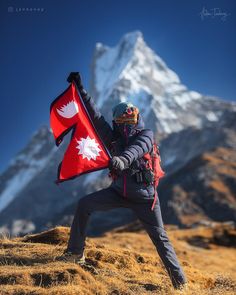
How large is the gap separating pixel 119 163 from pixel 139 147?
0.54 m

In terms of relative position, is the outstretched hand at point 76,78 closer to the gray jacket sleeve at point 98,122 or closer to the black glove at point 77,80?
the black glove at point 77,80

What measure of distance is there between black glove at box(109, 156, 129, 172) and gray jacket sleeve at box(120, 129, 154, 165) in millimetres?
85

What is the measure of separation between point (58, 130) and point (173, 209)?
3576 inches

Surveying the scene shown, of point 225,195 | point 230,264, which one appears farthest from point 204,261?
point 225,195

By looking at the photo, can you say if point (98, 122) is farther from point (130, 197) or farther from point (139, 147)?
point (130, 197)

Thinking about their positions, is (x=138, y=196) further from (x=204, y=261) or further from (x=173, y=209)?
(x=173, y=209)

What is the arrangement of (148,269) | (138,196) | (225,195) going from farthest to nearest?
(225,195) → (148,269) → (138,196)

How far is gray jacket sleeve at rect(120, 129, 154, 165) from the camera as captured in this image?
7.57 meters

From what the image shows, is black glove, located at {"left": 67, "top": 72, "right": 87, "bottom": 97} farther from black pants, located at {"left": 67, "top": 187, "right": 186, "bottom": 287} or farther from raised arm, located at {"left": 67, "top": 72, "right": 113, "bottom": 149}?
black pants, located at {"left": 67, "top": 187, "right": 186, "bottom": 287}

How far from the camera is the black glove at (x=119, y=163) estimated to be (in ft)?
24.2

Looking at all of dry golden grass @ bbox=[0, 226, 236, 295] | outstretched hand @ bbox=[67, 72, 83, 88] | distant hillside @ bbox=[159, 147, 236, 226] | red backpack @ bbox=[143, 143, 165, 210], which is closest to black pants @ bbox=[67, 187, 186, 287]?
red backpack @ bbox=[143, 143, 165, 210]

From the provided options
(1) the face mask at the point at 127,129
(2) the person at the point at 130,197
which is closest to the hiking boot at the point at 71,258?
(2) the person at the point at 130,197

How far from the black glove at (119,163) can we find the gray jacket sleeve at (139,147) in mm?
85

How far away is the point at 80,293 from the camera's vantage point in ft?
23.0
